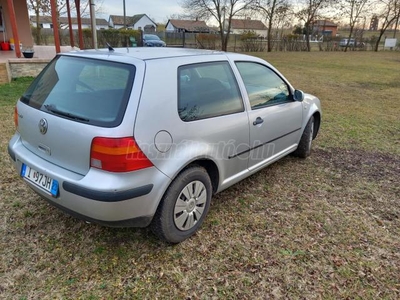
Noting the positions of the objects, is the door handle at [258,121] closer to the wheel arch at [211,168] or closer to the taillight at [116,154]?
the wheel arch at [211,168]

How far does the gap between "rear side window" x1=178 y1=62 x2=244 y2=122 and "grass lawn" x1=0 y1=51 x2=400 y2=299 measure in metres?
1.01

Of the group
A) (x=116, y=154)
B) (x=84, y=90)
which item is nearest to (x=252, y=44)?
(x=84, y=90)

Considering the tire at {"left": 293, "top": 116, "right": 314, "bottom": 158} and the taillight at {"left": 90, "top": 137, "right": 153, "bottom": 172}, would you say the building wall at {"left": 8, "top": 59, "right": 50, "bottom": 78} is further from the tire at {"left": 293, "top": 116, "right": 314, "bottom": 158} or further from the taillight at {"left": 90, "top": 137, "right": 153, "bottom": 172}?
the taillight at {"left": 90, "top": 137, "right": 153, "bottom": 172}

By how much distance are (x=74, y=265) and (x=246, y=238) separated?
4.40 ft

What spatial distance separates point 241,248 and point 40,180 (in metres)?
1.60

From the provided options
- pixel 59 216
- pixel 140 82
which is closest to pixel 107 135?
pixel 140 82

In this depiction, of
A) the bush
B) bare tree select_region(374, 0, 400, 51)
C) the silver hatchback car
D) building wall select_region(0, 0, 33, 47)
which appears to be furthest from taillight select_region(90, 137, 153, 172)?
bare tree select_region(374, 0, 400, 51)

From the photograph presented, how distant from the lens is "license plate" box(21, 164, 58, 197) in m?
2.10

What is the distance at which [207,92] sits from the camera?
2.55 meters

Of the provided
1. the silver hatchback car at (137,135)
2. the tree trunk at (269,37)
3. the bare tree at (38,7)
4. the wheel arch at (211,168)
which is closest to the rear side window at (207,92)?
the silver hatchback car at (137,135)

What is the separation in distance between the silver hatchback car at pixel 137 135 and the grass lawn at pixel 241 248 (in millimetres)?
310

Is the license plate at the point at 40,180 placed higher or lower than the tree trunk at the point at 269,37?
lower

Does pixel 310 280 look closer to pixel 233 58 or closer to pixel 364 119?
pixel 233 58

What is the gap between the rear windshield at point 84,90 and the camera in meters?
2.00
